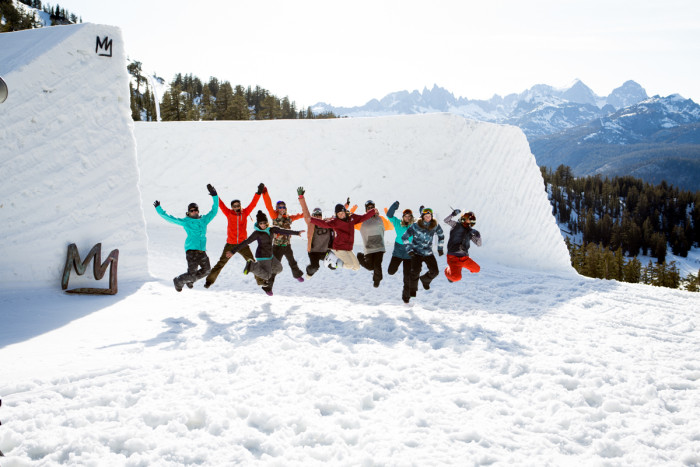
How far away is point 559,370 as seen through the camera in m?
5.00

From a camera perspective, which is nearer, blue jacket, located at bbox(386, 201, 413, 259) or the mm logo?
blue jacket, located at bbox(386, 201, 413, 259)

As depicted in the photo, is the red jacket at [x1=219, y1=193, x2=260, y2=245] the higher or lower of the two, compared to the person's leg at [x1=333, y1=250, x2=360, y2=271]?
higher

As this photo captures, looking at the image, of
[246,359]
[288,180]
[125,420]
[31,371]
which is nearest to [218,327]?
[246,359]

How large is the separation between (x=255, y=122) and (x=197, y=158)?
249cm

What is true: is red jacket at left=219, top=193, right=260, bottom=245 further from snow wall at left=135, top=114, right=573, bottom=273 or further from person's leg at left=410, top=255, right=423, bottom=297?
snow wall at left=135, top=114, right=573, bottom=273

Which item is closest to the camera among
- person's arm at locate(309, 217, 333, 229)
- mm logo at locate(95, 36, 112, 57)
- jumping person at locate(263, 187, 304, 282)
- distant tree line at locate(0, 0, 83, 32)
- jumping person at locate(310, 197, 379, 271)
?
person's arm at locate(309, 217, 333, 229)

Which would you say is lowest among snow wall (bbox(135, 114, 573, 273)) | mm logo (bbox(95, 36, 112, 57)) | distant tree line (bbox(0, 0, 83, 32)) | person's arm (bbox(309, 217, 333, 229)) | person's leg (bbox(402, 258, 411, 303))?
person's leg (bbox(402, 258, 411, 303))

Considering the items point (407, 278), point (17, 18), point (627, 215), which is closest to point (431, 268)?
point (407, 278)

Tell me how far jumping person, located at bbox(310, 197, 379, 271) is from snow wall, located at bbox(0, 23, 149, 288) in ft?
12.6

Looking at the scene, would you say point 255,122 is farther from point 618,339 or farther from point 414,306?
point 618,339

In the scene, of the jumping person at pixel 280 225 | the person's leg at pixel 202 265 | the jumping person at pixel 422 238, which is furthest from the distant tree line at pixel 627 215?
the person's leg at pixel 202 265

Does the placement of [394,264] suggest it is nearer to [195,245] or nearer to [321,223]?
[321,223]

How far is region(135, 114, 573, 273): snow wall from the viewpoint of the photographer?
1362cm

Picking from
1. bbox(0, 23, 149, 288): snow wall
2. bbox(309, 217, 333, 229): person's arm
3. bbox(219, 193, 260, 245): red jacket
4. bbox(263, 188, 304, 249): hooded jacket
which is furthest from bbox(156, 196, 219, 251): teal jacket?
bbox(0, 23, 149, 288): snow wall
